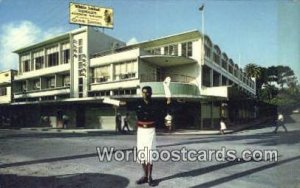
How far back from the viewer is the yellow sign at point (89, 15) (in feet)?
139

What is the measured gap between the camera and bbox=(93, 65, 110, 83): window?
115 feet

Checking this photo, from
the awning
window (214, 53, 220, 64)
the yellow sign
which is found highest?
the yellow sign

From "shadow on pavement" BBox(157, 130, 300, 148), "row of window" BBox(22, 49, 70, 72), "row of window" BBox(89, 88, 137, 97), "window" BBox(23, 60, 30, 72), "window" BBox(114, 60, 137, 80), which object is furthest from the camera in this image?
"window" BBox(23, 60, 30, 72)

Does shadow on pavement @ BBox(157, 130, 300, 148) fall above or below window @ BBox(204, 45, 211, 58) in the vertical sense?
below

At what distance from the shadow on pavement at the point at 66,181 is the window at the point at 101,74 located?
2812 centimetres

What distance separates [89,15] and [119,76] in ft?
45.0

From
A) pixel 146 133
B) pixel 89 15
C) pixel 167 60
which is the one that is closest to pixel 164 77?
pixel 167 60

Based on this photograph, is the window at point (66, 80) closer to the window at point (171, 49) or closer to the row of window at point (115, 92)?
the row of window at point (115, 92)

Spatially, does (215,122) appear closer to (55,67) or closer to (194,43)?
(194,43)

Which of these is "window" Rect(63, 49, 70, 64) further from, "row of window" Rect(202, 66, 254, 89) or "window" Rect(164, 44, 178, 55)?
"row of window" Rect(202, 66, 254, 89)

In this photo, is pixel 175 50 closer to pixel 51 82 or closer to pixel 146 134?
pixel 51 82

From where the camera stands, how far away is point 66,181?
6.35m

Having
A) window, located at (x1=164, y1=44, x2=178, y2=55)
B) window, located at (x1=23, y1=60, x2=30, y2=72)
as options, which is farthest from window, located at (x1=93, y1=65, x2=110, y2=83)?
window, located at (x1=23, y1=60, x2=30, y2=72)

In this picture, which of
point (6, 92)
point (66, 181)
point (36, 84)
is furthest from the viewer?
point (6, 92)
